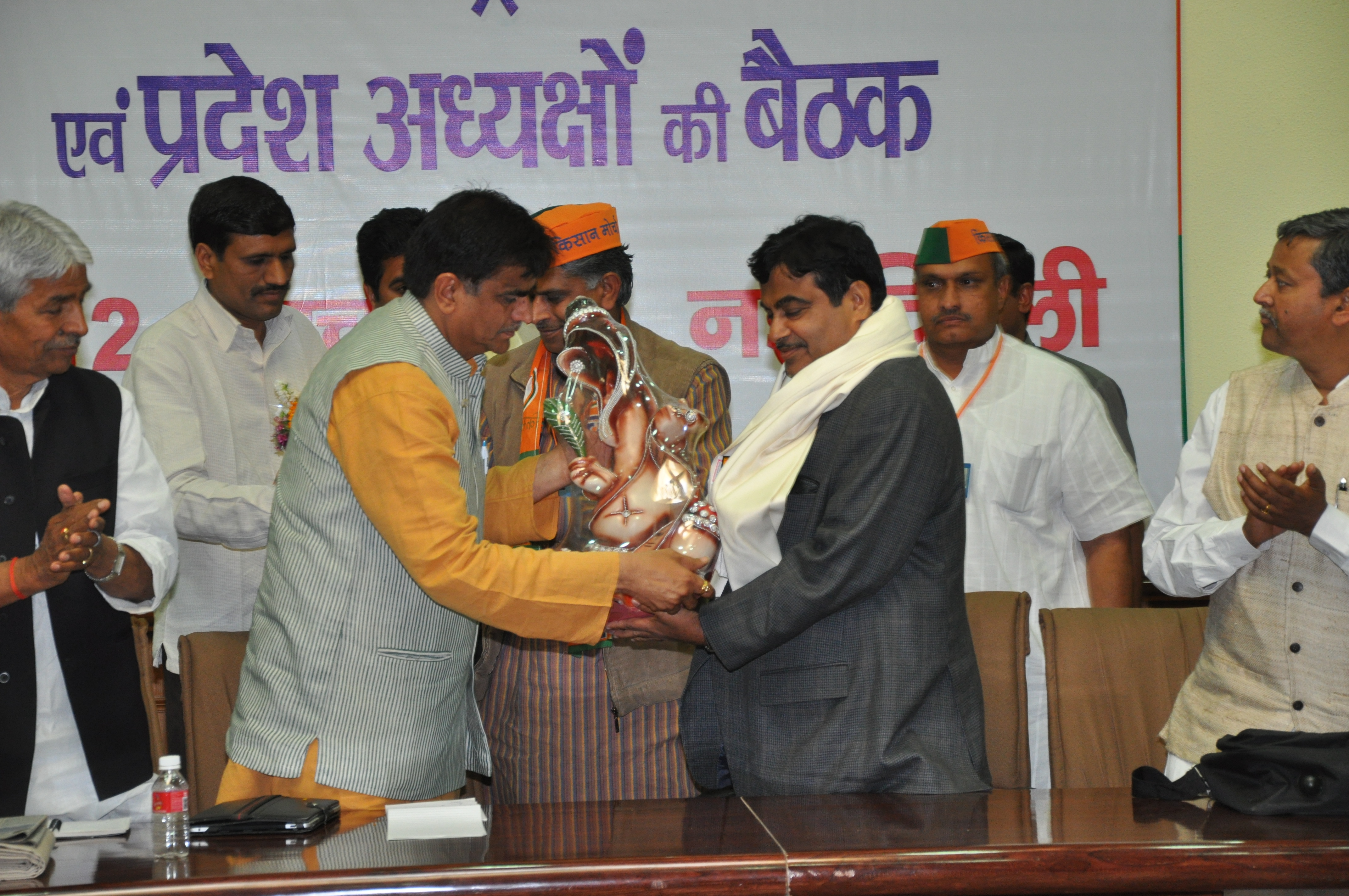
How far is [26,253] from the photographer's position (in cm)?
235

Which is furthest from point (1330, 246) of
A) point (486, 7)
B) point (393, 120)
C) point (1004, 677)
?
point (393, 120)

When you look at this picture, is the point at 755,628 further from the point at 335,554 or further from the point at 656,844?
the point at 335,554

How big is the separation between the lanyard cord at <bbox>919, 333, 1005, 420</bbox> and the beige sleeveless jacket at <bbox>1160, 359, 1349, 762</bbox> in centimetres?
110

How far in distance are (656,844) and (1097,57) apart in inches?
146

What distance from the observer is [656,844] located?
5.95 feet

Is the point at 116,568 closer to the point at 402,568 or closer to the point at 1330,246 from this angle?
the point at 402,568

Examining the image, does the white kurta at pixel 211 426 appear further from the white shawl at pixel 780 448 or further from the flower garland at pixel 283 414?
the white shawl at pixel 780 448

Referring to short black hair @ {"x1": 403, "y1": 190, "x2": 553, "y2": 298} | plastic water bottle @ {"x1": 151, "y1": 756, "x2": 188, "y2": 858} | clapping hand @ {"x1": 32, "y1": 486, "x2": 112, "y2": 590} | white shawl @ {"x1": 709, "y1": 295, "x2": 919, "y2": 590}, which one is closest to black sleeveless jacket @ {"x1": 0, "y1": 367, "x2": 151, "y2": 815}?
clapping hand @ {"x1": 32, "y1": 486, "x2": 112, "y2": 590}

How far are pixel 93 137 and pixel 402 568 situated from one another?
3.01 metres

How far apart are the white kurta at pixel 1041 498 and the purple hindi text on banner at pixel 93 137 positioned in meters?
3.20

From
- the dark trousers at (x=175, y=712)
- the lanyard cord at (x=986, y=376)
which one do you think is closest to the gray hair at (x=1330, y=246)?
the lanyard cord at (x=986, y=376)

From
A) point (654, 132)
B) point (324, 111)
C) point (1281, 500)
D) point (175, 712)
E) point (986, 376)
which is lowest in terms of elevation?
point (175, 712)

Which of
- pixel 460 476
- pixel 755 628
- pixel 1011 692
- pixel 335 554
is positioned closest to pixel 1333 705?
pixel 1011 692

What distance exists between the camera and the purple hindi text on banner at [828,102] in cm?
446
